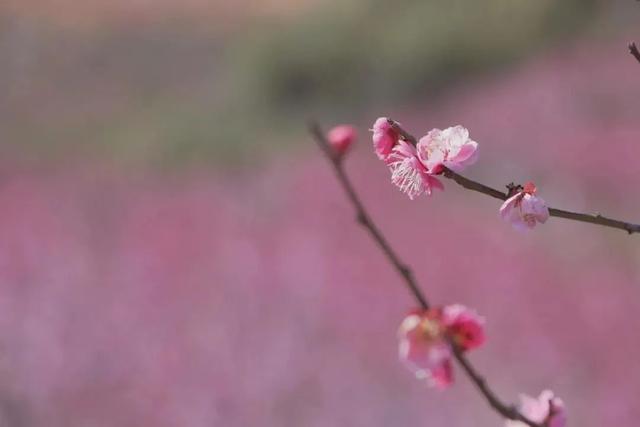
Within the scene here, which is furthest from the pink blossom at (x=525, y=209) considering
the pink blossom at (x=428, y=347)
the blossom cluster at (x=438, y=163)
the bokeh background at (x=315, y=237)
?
the bokeh background at (x=315, y=237)

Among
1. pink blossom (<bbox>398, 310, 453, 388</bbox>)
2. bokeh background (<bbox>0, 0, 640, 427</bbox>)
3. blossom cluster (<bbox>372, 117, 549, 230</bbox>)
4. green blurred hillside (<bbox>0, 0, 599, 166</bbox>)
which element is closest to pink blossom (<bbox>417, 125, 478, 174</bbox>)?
blossom cluster (<bbox>372, 117, 549, 230</bbox>)

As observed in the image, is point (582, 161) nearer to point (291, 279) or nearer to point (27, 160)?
point (291, 279)

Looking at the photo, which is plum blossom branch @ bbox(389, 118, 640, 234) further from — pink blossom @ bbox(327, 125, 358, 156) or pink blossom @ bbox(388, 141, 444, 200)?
pink blossom @ bbox(327, 125, 358, 156)

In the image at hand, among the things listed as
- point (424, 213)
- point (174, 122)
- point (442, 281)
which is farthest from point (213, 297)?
point (174, 122)

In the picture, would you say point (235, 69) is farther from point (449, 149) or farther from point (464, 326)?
point (449, 149)

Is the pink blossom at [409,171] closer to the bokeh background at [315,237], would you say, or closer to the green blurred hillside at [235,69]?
the bokeh background at [315,237]

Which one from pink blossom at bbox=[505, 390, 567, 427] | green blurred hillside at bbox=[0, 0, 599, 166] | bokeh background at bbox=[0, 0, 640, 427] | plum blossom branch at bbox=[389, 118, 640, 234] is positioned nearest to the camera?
plum blossom branch at bbox=[389, 118, 640, 234]
